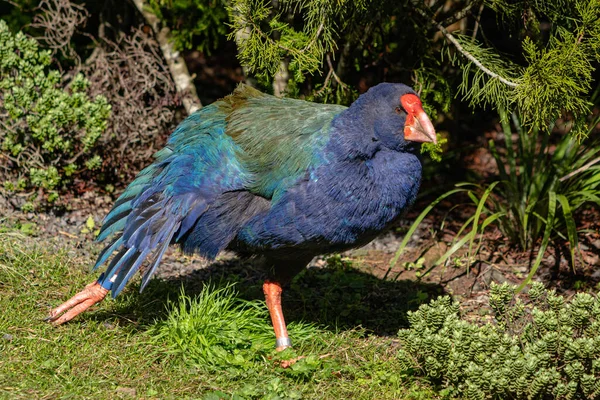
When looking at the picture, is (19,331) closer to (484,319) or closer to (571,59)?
(484,319)

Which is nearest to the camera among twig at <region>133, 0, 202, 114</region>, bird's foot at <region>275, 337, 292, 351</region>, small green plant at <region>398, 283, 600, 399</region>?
small green plant at <region>398, 283, 600, 399</region>

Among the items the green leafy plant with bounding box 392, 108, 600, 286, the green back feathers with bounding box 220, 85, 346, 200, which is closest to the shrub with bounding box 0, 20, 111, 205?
the green back feathers with bounding box 220, 85, 346, 200

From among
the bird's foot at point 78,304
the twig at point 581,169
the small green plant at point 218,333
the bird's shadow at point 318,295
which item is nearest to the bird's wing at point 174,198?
the bird's foot at point 78,304

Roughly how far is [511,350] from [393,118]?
116 cm

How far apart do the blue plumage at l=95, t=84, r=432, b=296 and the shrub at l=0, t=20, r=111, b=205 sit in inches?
54.7

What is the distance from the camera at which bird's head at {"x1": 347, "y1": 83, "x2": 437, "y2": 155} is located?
386cm

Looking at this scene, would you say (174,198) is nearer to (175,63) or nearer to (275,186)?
(275,186)

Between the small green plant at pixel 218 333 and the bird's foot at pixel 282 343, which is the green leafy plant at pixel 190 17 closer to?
the small green plant at pixel 218 333

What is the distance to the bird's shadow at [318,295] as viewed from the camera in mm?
4562

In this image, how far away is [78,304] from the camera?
432 cm

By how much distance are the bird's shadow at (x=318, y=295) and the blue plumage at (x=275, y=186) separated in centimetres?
40

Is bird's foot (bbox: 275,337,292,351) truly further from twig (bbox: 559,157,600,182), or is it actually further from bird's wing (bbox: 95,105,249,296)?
twig (bbox: 559,157,600,182)

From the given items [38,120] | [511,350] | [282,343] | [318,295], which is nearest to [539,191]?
[318,295]

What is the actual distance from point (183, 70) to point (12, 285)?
7.11 ft
